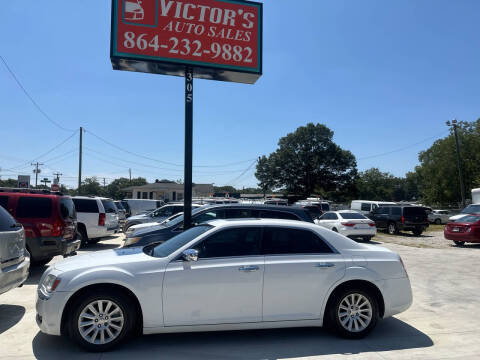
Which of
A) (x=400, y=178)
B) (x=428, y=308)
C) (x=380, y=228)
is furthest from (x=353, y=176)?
(x=400, y=178)

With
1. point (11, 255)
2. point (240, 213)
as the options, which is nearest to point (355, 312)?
point (240, 213)

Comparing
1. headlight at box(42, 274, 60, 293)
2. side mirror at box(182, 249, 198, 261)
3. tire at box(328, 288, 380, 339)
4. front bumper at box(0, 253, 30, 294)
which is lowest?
tire at box(328, 288, 380, 339)

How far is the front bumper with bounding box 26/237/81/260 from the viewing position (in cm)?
850

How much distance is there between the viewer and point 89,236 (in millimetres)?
14766

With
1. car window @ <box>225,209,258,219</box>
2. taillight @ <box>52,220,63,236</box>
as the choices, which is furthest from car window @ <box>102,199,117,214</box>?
car window @ <box>225,209,258,219</box>

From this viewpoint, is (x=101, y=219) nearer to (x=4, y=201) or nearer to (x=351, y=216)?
(x=4, y=201)

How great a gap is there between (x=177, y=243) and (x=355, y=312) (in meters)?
2.58

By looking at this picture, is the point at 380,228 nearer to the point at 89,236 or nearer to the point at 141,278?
the point at 89,236

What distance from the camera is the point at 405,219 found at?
74.7 ft

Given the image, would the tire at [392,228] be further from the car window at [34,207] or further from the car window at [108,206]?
the car window at [34,207]

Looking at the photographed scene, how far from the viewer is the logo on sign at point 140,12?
10.7m

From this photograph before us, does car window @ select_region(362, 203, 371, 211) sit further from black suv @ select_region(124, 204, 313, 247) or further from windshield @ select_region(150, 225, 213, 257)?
windshield @ select_region(150, 225, 213, 257)

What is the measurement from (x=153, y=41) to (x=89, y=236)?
810 centimetres

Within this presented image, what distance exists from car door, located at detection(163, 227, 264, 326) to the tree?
57.2m
